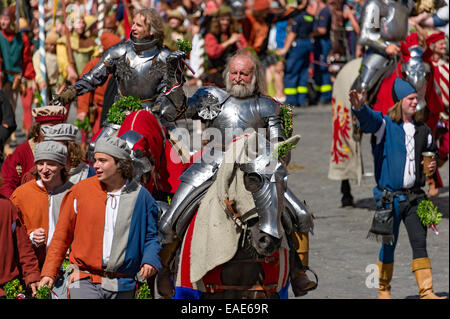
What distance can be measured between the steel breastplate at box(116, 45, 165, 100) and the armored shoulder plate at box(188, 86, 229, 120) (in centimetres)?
166

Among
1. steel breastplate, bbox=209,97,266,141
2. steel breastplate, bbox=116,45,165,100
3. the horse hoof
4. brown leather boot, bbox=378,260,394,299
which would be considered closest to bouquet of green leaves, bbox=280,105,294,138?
steel breastplate, bbox=209,97,266,141

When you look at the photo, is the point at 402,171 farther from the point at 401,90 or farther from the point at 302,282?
the point at 302,282

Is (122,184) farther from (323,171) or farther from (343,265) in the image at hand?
(323,171)

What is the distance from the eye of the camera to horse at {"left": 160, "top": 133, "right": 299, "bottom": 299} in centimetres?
696

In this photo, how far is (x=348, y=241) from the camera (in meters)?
12.5

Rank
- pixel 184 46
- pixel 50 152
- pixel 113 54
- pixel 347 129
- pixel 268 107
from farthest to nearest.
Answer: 1. pixel 347 129
2. pixel 113 54
3. pixel 184 46
4. pixel 268 107
5. pixel 50 152

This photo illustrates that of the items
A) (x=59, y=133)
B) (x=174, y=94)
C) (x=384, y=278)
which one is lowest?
(x=384, y=278)

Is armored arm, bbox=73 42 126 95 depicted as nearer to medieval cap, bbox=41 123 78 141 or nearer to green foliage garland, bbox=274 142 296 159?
medieval cap, bbox=41 123 78 141

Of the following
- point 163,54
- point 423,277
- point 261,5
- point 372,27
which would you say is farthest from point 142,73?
point 261,5

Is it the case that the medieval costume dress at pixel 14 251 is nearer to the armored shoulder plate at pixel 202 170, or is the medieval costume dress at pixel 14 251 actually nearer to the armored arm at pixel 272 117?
the armored shoulder plate at pixel 202 170

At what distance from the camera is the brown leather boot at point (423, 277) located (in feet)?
32.6

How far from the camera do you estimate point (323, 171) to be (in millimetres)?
16875

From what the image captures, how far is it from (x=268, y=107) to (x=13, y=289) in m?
2.56
